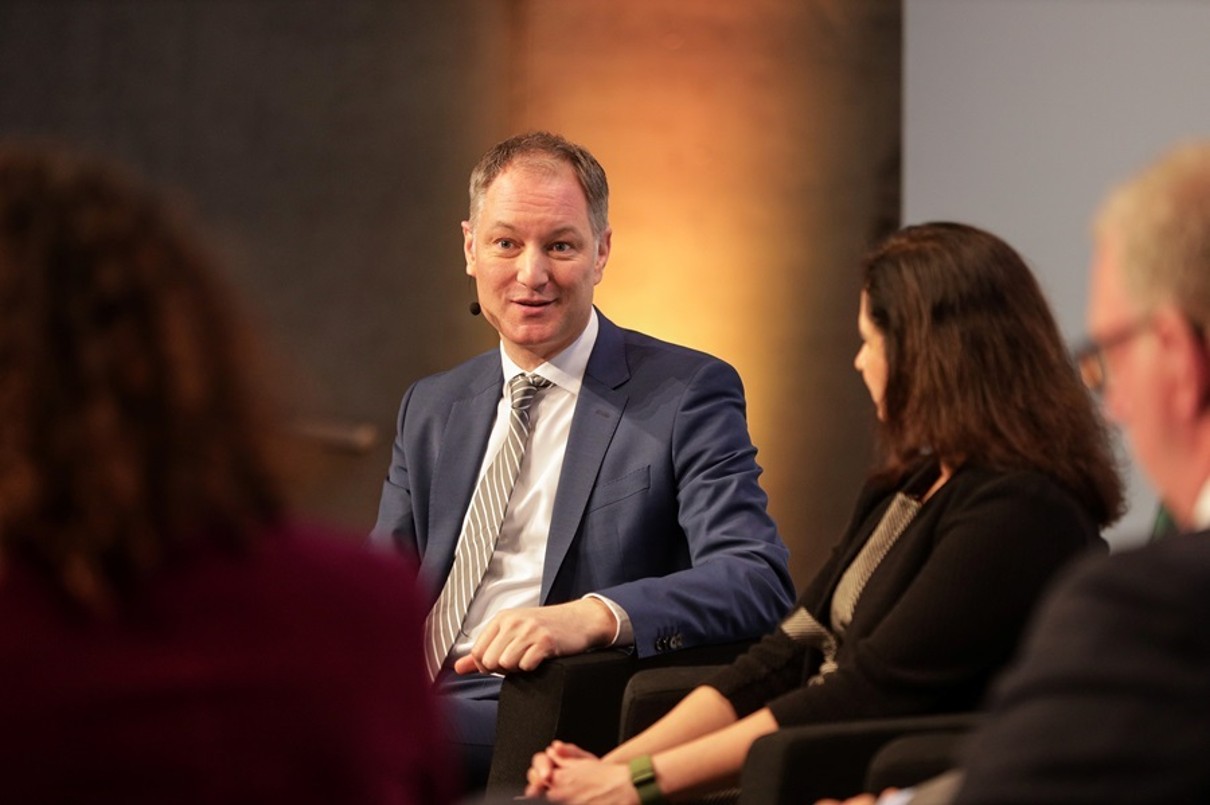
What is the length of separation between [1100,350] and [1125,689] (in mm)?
377

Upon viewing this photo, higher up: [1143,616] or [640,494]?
[1143,616]

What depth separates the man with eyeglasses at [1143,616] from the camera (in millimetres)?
1192

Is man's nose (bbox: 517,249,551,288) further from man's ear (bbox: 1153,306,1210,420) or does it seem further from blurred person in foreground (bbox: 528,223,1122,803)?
man's ear (bbox: 1153,306,1210,420)

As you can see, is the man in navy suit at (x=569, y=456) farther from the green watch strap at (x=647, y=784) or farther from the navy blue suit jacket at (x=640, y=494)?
the green watch strap at (x=647, y=784)

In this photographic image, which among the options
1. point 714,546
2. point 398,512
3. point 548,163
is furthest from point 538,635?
point 548,163

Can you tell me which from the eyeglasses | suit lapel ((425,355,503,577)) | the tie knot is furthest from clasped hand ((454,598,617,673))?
the eyeglasses

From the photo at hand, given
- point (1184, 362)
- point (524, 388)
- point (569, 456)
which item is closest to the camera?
point (1184, 362)

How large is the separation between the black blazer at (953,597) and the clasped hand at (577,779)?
0.85 ft

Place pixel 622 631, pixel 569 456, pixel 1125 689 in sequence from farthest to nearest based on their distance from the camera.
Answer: pixel 569 456 → pixel 622 631 → pixel 1125 689

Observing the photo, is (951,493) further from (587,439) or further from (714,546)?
(587,439)

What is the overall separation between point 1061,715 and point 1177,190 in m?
0.49

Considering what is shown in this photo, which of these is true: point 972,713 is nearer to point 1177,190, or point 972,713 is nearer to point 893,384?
point 893,384

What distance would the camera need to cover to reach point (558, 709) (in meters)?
2.57

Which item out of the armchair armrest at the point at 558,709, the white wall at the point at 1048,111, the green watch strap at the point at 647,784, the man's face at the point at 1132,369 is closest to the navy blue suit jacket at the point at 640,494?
the armchair armrest at the point at 558,709
